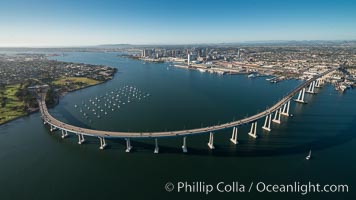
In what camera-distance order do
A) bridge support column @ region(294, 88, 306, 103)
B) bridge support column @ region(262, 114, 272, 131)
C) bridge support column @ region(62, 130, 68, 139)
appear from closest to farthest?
bridge support column @ region(62, 130, 68, 139) → bridge support column @ region(262, 114, 272, 131) → bridge support column @ region(294, 88, 306, 103)

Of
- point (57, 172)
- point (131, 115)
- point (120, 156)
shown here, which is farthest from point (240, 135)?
point (57, 172)

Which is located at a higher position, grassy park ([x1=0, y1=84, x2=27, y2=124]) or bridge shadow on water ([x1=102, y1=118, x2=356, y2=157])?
grassy park ([x1=0, y1=84, x2=27, y2=124])

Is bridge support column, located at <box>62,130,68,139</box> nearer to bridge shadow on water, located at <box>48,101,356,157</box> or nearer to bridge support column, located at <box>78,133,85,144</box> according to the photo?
bridge support column, located at <box>78,133,85,144</box>

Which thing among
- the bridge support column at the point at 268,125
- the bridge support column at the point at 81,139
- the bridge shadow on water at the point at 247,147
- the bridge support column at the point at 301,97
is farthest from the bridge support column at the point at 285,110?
the bridge support column at the point at 81,139

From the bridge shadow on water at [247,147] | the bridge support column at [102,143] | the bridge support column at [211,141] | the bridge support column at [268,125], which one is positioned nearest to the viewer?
the bridge shadow on water at [247,147]

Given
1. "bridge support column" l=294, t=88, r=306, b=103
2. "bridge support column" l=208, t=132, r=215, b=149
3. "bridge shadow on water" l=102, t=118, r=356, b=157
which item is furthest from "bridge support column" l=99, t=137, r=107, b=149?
"bridge support column" l=294, t=88, r=306, b=103

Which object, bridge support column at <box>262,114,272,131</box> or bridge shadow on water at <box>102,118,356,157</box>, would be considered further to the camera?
bridge support column at <box>262,114,272,131</box>

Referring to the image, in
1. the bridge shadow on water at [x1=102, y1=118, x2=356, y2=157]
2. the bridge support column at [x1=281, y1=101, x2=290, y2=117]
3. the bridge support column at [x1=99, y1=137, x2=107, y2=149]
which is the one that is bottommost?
the bridge shadow on water at [x1=102, y1=118, x2=356, y2=157]

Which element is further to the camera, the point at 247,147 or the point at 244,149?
the point at 247,147

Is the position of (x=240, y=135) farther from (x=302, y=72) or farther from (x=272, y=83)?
(x=302, y=72)

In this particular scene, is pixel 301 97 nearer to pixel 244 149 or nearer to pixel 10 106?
pixel 244 149

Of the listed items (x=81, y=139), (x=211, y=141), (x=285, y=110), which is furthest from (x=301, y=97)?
(x=81, y=139)

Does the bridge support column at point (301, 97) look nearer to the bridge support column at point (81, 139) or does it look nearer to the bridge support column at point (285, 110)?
the bridge support column at point (285, 110)
